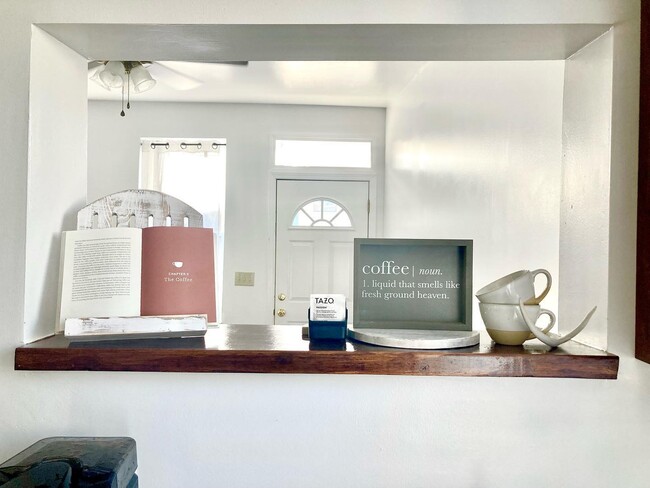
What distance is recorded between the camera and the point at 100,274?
2.89 feet

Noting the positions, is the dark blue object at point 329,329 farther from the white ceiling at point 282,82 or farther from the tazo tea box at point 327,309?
the white ceiling at point 282,82

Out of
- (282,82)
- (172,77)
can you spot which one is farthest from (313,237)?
(172,77)

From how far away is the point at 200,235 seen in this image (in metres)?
0.96

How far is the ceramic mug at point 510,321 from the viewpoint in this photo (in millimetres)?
825

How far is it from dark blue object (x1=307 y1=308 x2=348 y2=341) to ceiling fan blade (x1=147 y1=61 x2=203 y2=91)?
8.04 feet

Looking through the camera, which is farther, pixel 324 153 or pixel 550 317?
pixel 324 153

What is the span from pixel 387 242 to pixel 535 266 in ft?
2.05

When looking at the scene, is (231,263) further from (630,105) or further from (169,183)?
(630,105)

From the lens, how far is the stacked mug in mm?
824

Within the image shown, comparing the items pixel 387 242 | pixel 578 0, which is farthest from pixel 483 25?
pixel 387 242

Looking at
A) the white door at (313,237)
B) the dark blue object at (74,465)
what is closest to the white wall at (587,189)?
the dark blue object at (74,465)

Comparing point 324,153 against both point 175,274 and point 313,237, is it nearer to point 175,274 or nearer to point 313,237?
point 313,237

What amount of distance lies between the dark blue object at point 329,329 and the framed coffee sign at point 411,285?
3 centimetres

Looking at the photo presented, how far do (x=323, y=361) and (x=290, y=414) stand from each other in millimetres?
151
